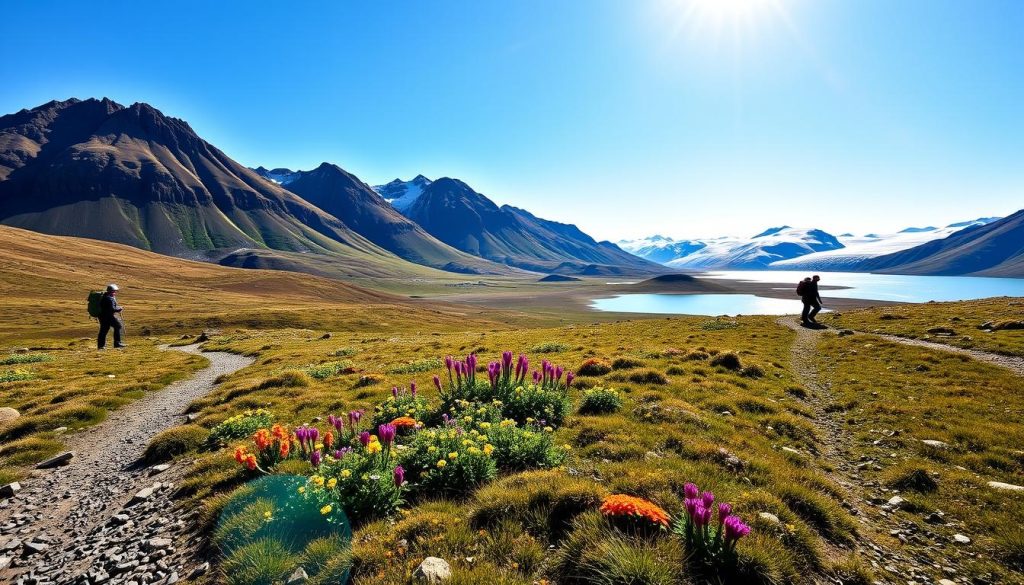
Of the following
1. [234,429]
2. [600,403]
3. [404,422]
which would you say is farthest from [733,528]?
[234,429]

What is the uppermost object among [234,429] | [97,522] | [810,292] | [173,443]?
[810,292]

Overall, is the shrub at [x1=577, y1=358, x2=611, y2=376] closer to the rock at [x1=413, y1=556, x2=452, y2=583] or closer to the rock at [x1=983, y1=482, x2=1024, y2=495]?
→ the rock at [x1=983, y1=482, x2=1024, y2=495]

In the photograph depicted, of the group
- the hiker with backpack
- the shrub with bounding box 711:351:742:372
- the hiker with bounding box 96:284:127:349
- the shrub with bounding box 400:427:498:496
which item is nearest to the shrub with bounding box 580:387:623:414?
the shrub with bounding box 400:427:498:496

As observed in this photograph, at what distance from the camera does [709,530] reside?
5.13 meters

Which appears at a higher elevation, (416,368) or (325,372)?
(416,368)

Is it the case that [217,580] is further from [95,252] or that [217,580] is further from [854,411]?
[95,252]

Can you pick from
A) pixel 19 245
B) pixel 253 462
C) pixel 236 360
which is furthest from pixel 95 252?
pixel 253 462

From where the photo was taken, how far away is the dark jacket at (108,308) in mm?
31797

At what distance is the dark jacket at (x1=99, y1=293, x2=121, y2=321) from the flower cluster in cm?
4190

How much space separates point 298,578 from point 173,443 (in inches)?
337

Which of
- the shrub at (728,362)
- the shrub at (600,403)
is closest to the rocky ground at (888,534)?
the shrub at (600,403)

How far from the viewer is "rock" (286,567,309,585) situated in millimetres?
5087

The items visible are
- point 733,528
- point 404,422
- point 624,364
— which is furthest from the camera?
point 624,364

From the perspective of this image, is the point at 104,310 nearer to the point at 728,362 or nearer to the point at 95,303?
the point at 95,303
